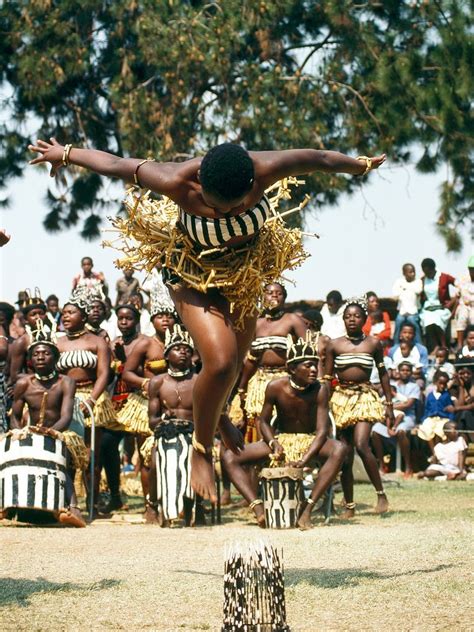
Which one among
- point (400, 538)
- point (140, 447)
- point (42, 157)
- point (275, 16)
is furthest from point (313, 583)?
point (275, 16)

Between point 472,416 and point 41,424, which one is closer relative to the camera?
point 41,424

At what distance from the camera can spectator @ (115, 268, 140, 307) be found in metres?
17.5

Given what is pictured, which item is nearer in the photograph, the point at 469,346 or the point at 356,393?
the point at 356,393

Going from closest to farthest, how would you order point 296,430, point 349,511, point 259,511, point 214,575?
point 214,575 < point 259,511 < point 296,430 < point 349,511

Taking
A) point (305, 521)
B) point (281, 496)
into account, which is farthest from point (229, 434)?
point (305, 521)

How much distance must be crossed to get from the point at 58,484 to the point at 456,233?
9298 mm

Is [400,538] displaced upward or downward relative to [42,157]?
downward

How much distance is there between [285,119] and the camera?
18.8 meters

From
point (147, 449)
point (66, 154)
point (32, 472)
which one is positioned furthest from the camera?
point (147, 449)

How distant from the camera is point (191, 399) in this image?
11227 millimetres

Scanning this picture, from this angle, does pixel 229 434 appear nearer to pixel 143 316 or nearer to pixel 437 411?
pixel 437 411

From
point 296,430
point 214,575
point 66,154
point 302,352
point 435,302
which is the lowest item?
point 214,575

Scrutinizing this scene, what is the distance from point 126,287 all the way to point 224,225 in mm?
10926

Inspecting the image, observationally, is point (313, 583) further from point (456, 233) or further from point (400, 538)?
point (456, 233)
